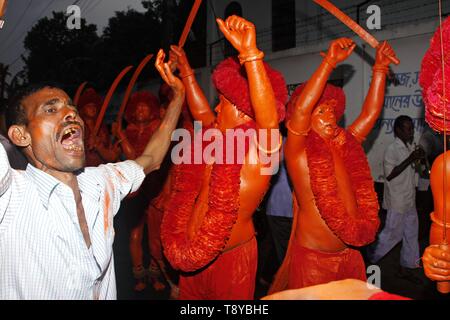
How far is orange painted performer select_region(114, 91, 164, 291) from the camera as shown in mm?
4738

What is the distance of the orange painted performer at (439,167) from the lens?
1.74 meters

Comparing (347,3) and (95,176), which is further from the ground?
(347,3)

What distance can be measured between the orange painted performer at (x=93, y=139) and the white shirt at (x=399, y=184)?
3.63m

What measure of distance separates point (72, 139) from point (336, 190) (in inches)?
71.4

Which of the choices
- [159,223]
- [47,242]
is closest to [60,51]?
[159,223]

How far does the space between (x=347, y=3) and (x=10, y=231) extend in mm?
9599

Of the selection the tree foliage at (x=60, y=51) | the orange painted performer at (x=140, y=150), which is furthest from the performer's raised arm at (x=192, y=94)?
the tree foliage at (x=60, y=51)

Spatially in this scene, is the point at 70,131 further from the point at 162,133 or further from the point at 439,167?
the point at 439,167

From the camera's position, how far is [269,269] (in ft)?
16.2

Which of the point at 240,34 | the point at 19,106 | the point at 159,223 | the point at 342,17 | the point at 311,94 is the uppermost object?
the point at 342,17

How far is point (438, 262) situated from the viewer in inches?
67.9

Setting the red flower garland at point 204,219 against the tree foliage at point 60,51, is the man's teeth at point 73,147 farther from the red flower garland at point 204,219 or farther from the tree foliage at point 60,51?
the tree foliage at point 60,51
